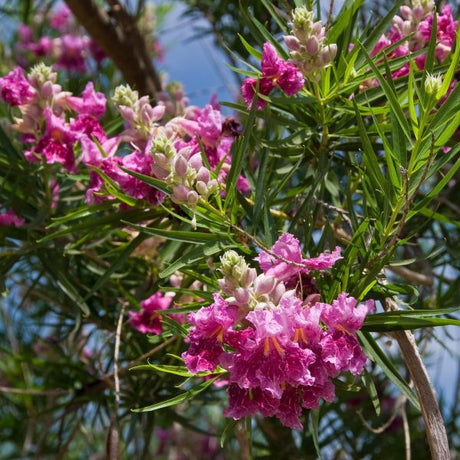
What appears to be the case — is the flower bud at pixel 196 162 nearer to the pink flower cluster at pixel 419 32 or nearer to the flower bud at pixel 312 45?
the flower bud at pixel 312 45

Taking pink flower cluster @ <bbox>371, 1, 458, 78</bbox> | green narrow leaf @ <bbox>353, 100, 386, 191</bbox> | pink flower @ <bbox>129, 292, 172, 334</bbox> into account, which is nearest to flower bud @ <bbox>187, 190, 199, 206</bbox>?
green narrow leaf @ <bbox>353, 100, 386, 191</bbox>

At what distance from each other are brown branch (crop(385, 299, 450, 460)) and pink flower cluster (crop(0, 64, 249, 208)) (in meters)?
0.32

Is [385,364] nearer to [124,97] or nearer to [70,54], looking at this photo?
[124,97]

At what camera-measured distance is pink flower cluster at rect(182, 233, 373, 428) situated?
865mm

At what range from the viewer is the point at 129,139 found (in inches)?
49.4

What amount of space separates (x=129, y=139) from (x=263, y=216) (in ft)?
0.94

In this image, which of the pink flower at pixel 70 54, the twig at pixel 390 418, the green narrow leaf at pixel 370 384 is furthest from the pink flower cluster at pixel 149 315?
the pink flower at pixel 70 54

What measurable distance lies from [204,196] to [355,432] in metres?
1.11

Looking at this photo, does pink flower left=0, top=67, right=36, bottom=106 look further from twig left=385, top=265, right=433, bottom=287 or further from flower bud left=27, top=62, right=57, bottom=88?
twig left=385, top=265, right=433, bottom=287

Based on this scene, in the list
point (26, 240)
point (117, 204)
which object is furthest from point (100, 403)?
point (117, 204)

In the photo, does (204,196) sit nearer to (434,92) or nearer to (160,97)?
(434,92)

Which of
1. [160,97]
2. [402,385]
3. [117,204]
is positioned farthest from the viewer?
[160,97]

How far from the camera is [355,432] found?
192 cm

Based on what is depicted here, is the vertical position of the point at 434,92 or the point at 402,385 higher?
the point at 434,92
